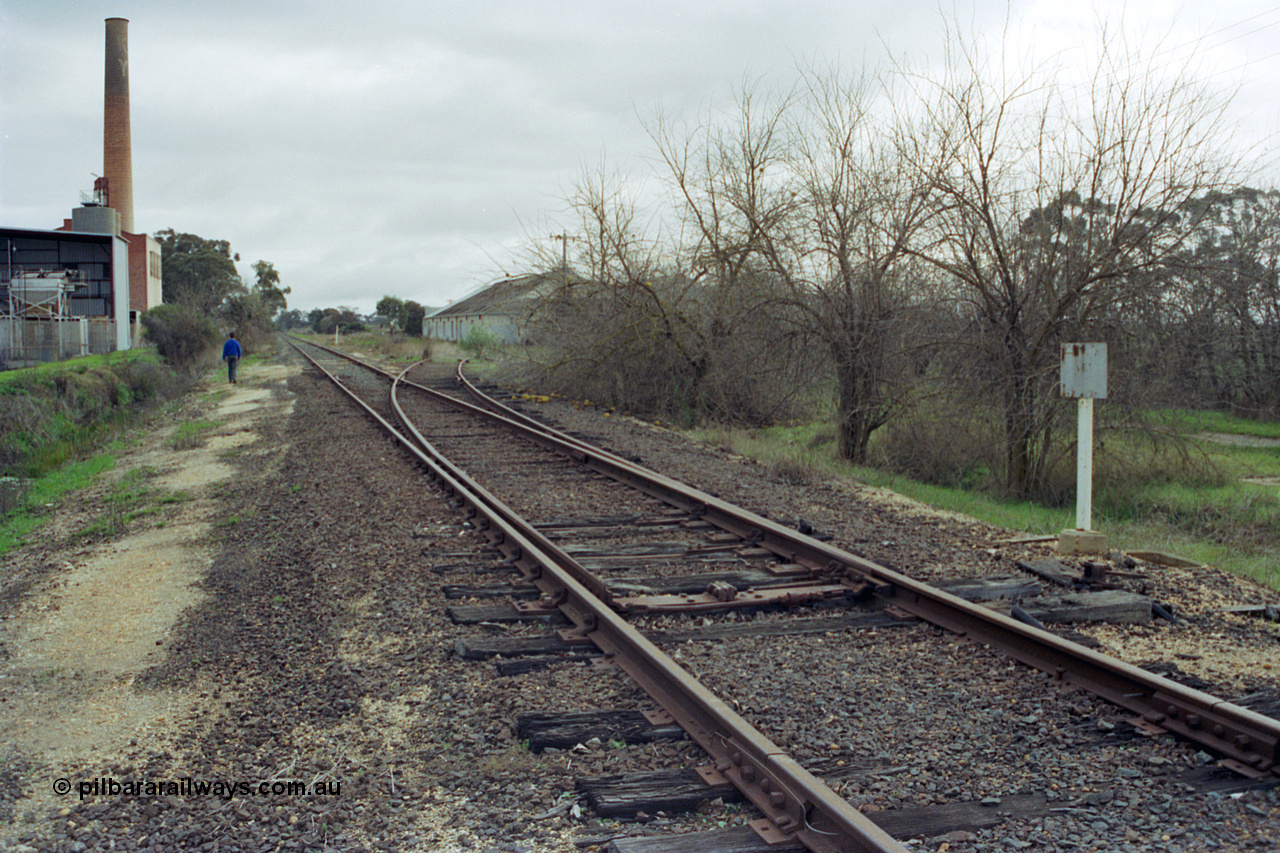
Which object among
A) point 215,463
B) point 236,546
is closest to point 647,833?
point 236,546

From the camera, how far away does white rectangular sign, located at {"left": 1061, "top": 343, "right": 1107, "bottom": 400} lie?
746 centimetres

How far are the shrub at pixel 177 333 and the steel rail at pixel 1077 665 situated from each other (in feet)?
110

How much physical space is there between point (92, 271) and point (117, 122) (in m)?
12.9

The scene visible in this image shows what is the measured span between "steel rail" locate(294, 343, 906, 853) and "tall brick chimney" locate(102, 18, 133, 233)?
58.5 meters

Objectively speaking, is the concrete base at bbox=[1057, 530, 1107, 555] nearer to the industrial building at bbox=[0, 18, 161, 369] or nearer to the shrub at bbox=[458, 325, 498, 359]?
the industrial building at bbox=[0, 18, 161, 369]

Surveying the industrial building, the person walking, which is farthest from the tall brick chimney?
the person walking

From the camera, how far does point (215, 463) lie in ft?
44.4

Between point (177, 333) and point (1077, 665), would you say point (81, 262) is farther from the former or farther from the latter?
point (1077, 665)

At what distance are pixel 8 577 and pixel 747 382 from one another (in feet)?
44.9

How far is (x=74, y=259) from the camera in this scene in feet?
150

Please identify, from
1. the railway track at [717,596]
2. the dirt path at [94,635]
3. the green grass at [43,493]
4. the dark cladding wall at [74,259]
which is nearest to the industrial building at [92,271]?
the dark cladding wall at [74,259]

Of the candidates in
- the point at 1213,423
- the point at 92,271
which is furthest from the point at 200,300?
the point at 1213,423

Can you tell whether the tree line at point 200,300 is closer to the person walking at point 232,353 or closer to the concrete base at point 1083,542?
the person walking at point 232,353

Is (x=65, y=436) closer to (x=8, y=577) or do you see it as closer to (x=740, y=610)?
(x=8, y=577)
